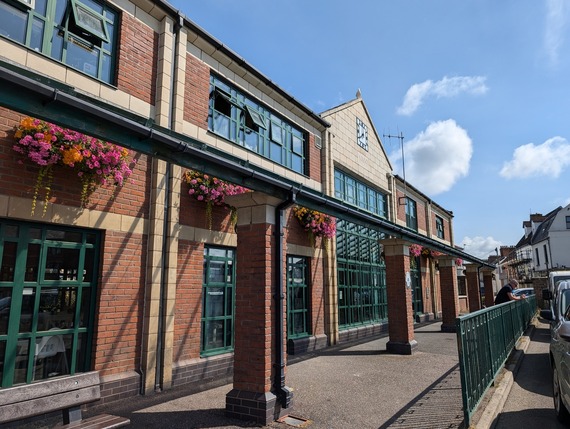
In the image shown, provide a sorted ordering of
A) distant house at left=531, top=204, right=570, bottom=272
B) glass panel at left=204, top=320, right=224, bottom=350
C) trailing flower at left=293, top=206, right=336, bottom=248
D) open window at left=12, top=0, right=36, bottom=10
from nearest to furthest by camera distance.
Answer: open window at left=12, top=0, right=36, bottom=10 < glass panel at left=204, top=320, right=224, bottom=350 < trailing flower at left=293, top=206, right=336, bottom=248 < distant house at left=531, top=204, right=570, bottom=272

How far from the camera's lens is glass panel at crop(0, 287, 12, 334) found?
16.3 feet

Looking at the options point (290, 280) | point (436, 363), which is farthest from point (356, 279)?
point (436, 363)

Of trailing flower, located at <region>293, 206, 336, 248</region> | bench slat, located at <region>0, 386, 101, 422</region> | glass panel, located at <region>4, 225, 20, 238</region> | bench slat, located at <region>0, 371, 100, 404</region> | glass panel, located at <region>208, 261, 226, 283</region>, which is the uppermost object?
trailing flower, located at <region>293, 206, 336, 248</region>

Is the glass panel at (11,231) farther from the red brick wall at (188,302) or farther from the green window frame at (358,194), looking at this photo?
the green window frame at (358,194)

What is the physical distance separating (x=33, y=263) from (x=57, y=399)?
234cm

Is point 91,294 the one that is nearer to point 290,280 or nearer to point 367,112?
point 290,280

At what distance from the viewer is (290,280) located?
10250 millimetres

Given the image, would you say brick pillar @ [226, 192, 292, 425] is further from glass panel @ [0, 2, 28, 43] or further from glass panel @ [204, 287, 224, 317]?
glass panel @ [0, 2, 28, 43]

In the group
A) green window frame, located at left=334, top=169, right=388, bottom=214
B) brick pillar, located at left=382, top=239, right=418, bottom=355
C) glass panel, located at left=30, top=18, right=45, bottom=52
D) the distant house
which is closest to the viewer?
glass panel, located at left=30, top=18, right=45, bottom=52

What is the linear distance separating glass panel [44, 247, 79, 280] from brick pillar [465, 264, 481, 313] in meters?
17.3

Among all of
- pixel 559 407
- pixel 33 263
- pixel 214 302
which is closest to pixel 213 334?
pixel 214 302

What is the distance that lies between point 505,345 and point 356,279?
5982 mm

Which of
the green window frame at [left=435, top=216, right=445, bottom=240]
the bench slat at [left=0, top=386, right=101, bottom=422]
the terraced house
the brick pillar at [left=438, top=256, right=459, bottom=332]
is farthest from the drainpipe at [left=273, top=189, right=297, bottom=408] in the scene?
the green window frame at [left=435, top=216, right=445, bottom=240]

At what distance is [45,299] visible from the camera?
5.42 metres
